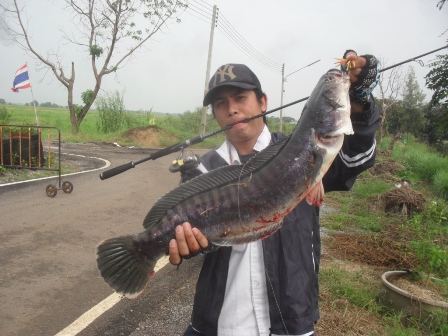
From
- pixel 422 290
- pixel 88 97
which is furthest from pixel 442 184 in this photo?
pixel 88 97

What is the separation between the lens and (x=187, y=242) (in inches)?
88.3

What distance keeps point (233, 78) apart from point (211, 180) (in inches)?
27.8

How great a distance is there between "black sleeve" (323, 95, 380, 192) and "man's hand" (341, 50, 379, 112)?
0.37 feet

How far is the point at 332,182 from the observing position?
8.36ft

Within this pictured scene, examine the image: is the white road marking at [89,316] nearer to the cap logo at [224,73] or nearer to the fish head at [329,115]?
the cap logo at [224,73]

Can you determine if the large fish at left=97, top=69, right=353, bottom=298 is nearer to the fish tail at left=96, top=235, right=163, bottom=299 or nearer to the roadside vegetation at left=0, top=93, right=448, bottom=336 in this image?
the fish tail at left=96, top=235, right=163, bottom=299

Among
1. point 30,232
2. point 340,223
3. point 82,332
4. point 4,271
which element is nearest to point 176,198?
point 82,332

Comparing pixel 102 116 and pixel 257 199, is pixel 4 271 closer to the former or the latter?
pixel 257 199

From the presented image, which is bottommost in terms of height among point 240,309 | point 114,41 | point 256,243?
point 240,309

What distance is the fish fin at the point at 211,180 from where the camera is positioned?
225 centimetres

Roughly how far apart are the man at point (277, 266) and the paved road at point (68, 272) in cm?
173

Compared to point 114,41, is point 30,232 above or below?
below

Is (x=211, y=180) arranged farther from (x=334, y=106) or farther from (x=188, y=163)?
(x=334, y=106)

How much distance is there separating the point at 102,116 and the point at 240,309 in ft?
114
